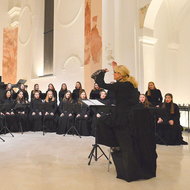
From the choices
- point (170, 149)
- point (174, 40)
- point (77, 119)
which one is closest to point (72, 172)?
point (170, 149)

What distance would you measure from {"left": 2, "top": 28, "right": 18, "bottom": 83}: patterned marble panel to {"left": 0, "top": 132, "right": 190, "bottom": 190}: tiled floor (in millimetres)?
12673

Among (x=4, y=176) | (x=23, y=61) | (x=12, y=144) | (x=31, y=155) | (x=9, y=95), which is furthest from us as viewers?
(x=23, y=61)

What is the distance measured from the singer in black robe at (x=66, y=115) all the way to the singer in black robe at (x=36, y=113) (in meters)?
0.82

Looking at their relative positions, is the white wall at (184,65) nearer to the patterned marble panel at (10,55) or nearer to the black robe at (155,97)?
the black robe at (155,97)

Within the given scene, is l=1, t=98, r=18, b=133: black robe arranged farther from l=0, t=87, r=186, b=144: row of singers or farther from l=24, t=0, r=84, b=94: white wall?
l=24, t=0, r=84, b=94: white wall

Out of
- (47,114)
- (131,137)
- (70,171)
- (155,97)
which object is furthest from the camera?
(47,114)

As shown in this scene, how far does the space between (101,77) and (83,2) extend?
31.0ft

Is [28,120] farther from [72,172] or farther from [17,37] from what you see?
[17,37]

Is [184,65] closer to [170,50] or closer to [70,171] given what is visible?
[170,50]

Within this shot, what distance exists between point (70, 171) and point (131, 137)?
114 cm

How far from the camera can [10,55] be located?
1827 cm

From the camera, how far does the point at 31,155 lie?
5410mm

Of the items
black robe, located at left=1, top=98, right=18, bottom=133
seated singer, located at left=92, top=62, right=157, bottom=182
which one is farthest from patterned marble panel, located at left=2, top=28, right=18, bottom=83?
seated singer, located at left=92, top=62, right=157, bottom=182

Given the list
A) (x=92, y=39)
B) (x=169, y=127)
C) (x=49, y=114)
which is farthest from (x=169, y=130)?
(x=92, y=39)
